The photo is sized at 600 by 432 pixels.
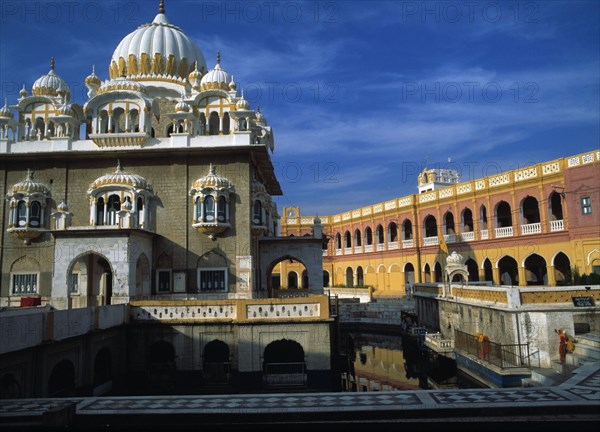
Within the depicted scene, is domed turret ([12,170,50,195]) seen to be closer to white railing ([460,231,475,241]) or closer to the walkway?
the walkway

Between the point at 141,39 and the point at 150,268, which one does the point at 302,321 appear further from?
the point at 141,39

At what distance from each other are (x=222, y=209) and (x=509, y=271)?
2561 cm

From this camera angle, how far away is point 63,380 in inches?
588

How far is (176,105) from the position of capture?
2348cm

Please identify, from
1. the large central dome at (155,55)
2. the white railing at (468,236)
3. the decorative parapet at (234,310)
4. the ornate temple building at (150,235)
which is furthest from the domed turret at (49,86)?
the white railing at (468,236)

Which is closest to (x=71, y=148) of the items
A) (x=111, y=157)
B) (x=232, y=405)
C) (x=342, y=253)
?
(x=111, y=157)

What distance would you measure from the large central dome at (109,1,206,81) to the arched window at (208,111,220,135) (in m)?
4.17

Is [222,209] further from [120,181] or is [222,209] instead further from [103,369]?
[103,369]

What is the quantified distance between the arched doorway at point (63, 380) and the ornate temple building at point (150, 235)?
5 cm

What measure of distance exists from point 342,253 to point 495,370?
35.7 meters

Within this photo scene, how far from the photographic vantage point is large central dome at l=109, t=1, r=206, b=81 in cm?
2688

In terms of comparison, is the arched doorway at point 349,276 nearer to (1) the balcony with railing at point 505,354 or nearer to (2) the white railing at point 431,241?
(2) the white railing at point 431,241

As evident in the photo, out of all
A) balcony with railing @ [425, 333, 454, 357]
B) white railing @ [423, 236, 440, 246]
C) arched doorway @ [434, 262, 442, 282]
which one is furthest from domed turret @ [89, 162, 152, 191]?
arched doorway @ [434, 262, 442, 282]

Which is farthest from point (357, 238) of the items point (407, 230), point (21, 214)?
point (21, 214)
